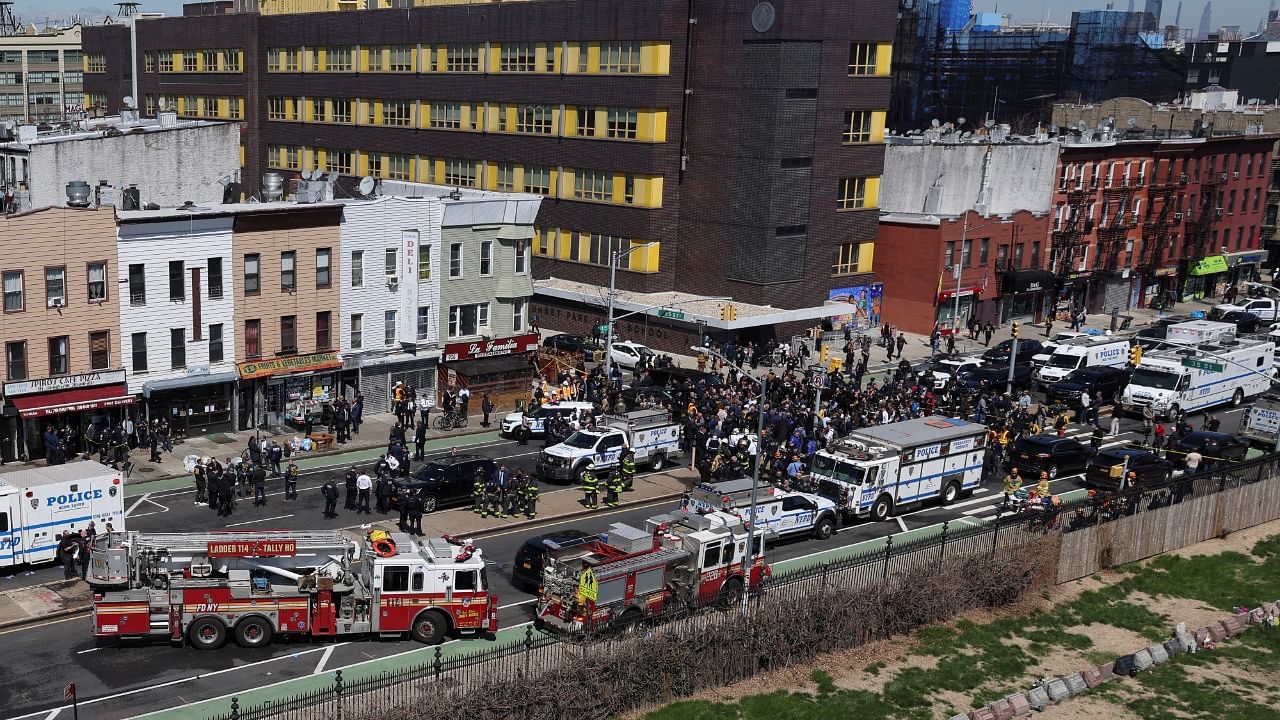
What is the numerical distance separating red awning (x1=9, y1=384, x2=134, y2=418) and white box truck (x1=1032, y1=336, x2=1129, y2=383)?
1721 inches

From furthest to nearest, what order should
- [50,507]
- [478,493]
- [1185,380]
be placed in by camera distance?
[1185,380] < [478,493] < [50,507]

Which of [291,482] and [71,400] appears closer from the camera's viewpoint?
[291,482]

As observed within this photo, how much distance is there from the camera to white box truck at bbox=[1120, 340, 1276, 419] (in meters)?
60.2

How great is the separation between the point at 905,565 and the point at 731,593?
5482mm

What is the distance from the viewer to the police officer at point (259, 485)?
42.2m

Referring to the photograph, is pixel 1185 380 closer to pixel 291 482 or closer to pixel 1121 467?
pixel 1121 467

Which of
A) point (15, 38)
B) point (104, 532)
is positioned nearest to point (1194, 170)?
point (104, 532)

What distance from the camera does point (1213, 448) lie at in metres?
51.8

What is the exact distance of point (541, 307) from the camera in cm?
7850

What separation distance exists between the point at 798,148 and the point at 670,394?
2248 cm

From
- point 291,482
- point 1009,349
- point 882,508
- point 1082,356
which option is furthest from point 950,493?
point 1009,349

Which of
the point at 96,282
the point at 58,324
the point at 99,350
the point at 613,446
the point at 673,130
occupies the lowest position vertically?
the point at 613,446

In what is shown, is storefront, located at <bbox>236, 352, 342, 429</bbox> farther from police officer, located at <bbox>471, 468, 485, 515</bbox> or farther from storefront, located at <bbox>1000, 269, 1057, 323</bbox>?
storefront, located at <bbox>1000, 269, 1057, 323</bbox>

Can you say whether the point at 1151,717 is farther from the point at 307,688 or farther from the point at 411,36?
the point at 411,36
